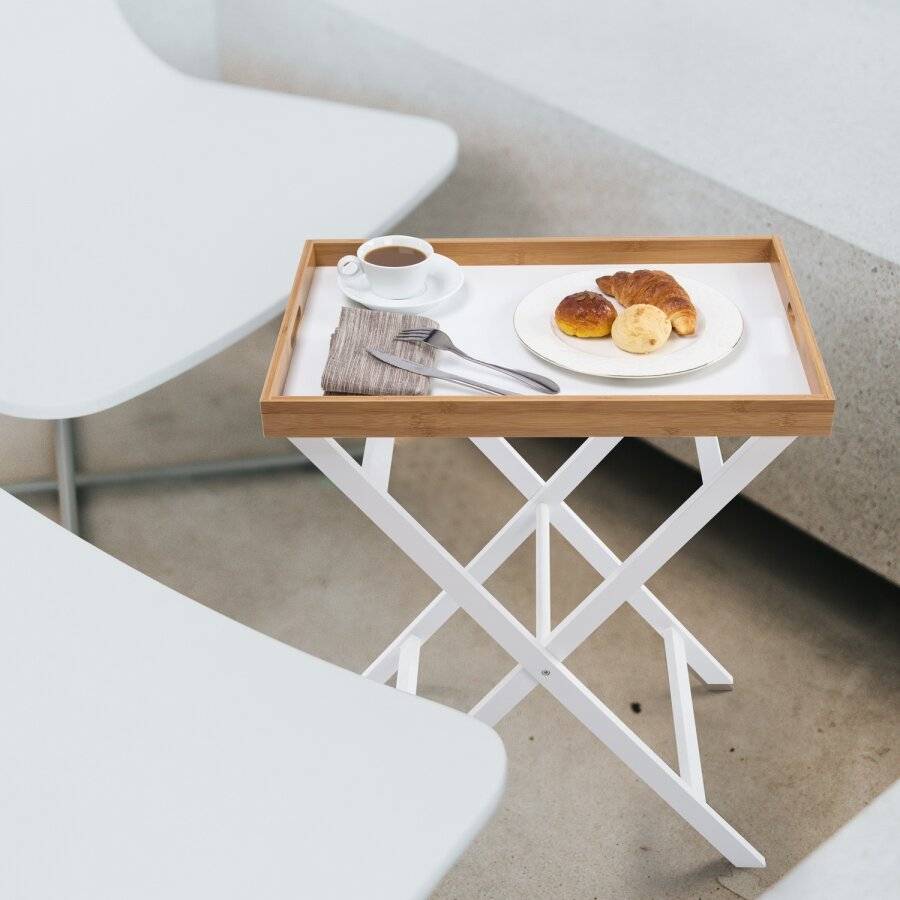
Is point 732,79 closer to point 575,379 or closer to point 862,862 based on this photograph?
point 575,379

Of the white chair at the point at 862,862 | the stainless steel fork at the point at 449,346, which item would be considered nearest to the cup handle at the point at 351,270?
the stainless steel fork at the point at 449,346

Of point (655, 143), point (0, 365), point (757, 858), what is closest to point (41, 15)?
point (0, 365)

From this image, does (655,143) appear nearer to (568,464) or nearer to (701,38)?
(701,38)

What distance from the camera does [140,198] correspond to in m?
1.82

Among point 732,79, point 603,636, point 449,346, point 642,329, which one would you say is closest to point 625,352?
point 642,329

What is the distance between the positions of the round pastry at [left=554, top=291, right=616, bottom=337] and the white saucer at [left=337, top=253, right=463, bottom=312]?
0.14 m

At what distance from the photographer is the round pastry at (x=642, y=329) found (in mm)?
1132

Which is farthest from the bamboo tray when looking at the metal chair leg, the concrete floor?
the metal chair leg

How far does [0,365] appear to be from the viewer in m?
1.41

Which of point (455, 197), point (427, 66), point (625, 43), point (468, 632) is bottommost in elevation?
point (468, 632)

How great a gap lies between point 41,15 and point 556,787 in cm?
152

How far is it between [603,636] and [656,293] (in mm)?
640

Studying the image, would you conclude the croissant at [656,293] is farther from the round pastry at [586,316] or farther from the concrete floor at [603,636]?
the concrete floor at [603,636]

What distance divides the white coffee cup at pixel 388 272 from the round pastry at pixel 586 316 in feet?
0.51
